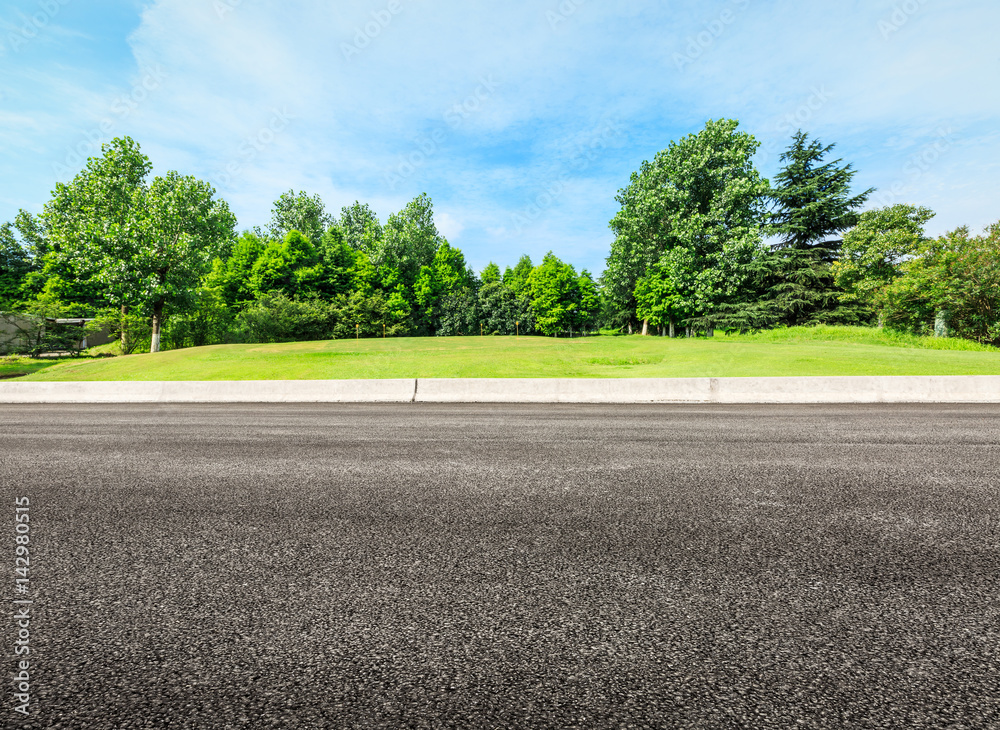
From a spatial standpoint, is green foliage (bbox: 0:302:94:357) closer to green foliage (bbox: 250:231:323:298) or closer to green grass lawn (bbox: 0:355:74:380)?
green grass lawn (bbox: 0:355:74:380)

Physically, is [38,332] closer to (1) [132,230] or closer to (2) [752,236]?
(1) [132,230]

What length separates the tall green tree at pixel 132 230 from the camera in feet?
102

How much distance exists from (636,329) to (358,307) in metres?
39.1

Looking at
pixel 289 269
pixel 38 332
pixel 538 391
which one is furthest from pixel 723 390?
pixel 289 269

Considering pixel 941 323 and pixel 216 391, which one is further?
pixel 941 323

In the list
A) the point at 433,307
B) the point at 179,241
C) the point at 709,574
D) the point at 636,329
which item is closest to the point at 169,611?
the point at 709,574

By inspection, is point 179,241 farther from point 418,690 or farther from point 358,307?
point 418,690

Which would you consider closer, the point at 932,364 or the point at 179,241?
the point at 932,364

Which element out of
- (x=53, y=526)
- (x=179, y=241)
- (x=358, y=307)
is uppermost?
(x=179, y=241)

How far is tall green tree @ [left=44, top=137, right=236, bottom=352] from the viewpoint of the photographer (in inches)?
1230

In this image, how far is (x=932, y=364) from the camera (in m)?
16.2

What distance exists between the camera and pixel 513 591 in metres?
2.66

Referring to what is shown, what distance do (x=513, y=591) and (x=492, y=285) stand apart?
209ft

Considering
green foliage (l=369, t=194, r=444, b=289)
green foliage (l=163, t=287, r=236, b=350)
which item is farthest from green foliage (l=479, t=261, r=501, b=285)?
green foliage (l=163, t=287, r=236, b=350)
